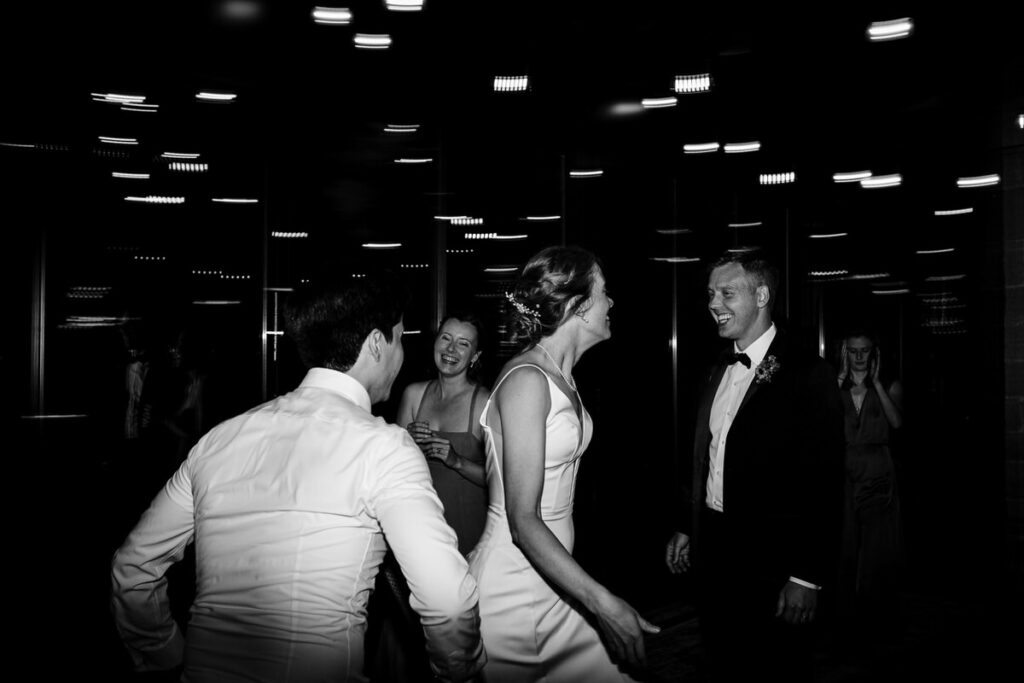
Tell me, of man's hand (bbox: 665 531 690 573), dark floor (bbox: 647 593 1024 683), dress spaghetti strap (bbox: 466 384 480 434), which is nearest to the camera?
man's hand (bbox: 665 531 690 573)

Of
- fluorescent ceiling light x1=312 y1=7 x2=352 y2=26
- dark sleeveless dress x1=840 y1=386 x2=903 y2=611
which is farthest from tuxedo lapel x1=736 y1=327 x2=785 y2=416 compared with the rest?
fluorescent ceiling light x1=312 y1=7 x2=352 y2=26

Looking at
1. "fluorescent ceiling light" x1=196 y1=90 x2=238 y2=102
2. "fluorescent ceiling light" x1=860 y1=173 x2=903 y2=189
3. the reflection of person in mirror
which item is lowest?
the reflection of person in mirror

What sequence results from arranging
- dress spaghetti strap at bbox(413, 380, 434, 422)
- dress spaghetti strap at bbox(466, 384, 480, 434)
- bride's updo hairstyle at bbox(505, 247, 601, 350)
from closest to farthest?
bride's updo hairstyle at bbox(505, 247, 601, 350) → dress spaghetti strap at bbox(466, 384, 480, 434) → dress spaghetti strap at bbox(413, 380, 434, 422)

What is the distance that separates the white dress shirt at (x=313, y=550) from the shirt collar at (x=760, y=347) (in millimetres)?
1889

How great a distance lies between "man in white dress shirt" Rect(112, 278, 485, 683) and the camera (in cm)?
146

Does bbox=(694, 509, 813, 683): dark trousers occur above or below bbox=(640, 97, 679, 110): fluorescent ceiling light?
below

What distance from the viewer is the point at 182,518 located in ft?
5.44

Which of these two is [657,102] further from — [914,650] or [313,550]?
[313,550]

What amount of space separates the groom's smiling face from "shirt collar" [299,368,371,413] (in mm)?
1871

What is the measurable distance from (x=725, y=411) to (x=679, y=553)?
0.73 meters

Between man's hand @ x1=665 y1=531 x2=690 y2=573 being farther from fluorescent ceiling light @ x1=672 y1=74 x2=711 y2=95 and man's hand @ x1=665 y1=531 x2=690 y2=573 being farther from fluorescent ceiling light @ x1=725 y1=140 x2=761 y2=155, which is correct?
fluorescent ceiling light @ x1=725 y1=140 x2=761 y2=155

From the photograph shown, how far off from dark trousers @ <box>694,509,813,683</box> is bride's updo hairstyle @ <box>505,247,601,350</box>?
1075 millimetres

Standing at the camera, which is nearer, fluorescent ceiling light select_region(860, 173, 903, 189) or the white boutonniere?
the white boutonniere

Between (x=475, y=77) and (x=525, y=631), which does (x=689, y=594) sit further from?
(x=475, y=77)
